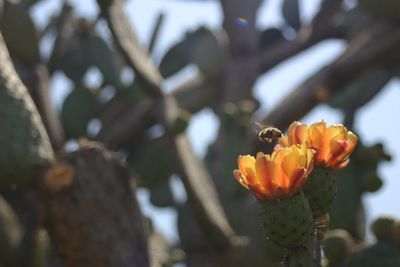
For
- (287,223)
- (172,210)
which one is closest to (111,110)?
(172,210)

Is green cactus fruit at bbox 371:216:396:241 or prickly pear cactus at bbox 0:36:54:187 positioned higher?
prickly pear cactus at bbox 0:36:54:187

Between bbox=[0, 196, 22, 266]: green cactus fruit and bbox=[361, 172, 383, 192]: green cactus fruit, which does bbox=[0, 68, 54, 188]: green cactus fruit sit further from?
bbox=[361, 172, 383, 192]: green cactus fruit

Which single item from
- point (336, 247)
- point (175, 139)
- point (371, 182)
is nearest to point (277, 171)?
point (336, 247)

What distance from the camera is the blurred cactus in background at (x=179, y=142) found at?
349 centimetres

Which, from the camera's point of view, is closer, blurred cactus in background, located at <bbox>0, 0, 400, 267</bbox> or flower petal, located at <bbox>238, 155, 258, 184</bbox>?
flower petal, located at <bbox>238, 155, 258, 184</bbox>

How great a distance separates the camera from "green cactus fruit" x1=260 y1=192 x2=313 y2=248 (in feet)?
6.73

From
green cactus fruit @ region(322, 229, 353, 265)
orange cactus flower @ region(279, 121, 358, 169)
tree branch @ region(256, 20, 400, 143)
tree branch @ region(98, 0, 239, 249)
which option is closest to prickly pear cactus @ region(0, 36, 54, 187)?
tree branch @ region(98, 0, 239, 249)

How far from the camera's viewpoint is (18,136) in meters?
3.50

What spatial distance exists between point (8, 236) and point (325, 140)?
7.01ft

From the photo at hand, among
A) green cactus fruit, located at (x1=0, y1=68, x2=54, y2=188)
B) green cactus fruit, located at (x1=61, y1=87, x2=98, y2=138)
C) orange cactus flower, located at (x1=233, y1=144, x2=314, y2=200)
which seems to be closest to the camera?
orange cactus flower, located at (x1=233, y1=144, x2=314, y2=200)

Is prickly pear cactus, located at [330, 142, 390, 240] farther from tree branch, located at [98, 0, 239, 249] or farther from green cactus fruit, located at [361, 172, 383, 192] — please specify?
tree branch, located at [98, 0, 239, 249]

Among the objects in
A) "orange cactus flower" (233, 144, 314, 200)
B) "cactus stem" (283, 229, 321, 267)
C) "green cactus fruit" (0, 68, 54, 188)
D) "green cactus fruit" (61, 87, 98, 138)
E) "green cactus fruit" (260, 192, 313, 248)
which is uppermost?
"green cactus fruit" (61, 87, 98, 138)

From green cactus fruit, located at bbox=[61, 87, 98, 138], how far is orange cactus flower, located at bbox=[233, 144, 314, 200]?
11.7 ft

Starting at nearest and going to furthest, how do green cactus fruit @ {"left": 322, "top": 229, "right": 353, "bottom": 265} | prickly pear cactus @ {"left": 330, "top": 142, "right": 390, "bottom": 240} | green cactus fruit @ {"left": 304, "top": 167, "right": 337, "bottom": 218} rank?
green cactus fruit @ {"left": 304, "top": 167, "right": 337, "bottom": 218} → green cactus fruit @ {"left": 322, "top": 229, "right": 353, "bottom": 265} → prickly pear cactus @ {"left": 330, "top": 142, "right": 390, "bottom": 240}
